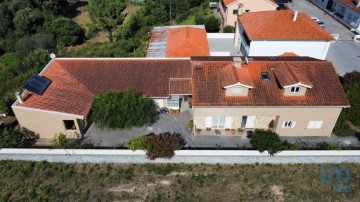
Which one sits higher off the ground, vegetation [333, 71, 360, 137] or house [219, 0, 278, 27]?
house [219, 0, 278, 27]

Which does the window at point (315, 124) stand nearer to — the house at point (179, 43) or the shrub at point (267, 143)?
the shrub at point (267, 143)

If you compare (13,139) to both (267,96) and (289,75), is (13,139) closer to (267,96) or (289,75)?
(267,96)

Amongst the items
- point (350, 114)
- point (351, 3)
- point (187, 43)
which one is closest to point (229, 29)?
point (187, 43)

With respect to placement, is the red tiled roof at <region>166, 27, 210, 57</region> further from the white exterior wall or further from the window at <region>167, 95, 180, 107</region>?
the window at <region>167, 95, 180, 107</region>

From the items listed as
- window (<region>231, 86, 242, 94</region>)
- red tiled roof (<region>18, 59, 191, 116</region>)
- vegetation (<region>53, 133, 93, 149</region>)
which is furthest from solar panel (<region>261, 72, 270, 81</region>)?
vegetation (<region>53, 133, 93, 149</region>)

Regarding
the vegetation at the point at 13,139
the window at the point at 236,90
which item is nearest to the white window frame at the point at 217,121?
the window at the point at 236,90
